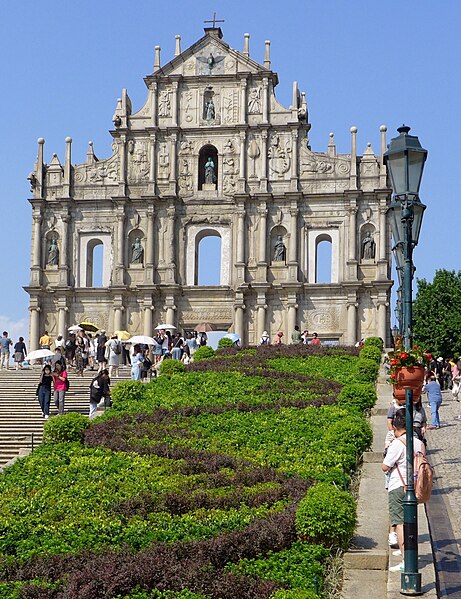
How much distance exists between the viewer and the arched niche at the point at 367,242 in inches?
1957

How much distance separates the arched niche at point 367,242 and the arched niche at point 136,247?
1112 cm

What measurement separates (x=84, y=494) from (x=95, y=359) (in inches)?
955

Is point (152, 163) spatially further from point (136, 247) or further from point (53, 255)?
→ point (53, 255)

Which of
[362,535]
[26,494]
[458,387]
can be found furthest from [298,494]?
[458,387]

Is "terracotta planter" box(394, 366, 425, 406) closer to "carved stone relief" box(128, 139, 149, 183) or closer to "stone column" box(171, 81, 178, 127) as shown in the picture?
"carved stone relief" box(128, 139, 149, 183)

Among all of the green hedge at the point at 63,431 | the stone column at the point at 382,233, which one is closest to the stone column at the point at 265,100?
the stone column at the point at 382,233

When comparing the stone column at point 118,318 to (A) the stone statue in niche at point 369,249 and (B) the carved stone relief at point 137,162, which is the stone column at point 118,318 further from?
(A) the stone statue in niche at point 369,249

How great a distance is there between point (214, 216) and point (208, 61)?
26.9 ft

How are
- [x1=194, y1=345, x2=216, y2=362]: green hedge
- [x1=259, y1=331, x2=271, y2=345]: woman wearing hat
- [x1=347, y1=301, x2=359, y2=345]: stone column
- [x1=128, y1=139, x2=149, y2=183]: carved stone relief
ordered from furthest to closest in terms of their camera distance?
[x1=128, y1=139, x2=149, y2=183]: carved stone relief
[x1=347, y1=301, x2=359, y2=345]: stone column
[x1=259, y1=331, x2=271, y2=345]: woman wearing hat
[x1=194, y1=345, x2=216, y2=362]: green hedge

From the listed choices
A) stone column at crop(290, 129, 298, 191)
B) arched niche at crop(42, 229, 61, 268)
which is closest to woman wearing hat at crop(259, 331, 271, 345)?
stone column at crop(290, 129, 298, 191)

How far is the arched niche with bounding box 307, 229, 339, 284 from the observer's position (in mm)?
50250

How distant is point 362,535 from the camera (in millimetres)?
13484

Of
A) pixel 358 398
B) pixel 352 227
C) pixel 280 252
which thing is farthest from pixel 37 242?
pixel 358 398

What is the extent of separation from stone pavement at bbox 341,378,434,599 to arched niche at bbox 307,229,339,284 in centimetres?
3361
